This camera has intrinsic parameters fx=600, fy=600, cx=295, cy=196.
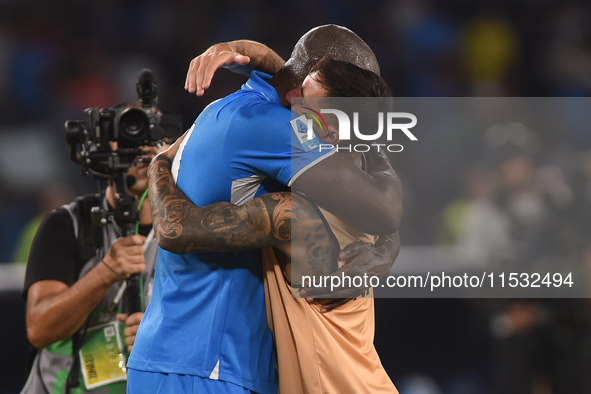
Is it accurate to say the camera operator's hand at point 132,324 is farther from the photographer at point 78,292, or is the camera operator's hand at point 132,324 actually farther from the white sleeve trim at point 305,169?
the white sleeve trim at point 305,169

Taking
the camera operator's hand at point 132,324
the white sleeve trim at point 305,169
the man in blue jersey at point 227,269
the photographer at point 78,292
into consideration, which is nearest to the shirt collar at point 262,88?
the man in blue jersey at point 227,269

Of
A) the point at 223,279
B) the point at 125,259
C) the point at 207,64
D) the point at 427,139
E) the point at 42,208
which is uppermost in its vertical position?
the point at 427,139

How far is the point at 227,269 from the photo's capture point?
1.52 m

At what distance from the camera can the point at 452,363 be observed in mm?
3342

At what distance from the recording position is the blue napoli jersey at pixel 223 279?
4.71ft

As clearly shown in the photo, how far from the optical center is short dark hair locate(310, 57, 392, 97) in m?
1.49

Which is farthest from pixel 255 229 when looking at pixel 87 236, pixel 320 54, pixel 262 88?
pixel 87 236

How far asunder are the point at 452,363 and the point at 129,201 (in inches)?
83.0

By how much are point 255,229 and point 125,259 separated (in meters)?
0.83

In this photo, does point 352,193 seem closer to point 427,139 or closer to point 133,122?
point 133,122

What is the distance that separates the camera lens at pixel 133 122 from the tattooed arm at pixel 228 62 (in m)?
0.43

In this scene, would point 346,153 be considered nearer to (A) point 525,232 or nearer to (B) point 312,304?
(B) point 312,304

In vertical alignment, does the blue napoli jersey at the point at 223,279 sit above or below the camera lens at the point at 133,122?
below

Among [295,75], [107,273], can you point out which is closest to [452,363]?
[107,273]
